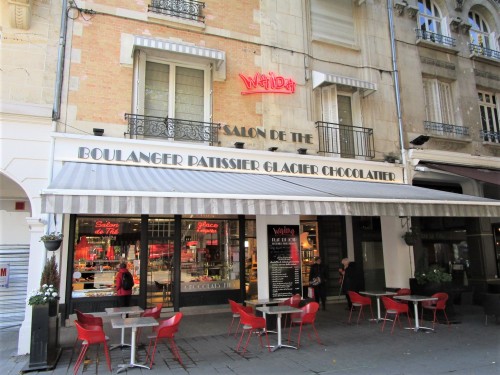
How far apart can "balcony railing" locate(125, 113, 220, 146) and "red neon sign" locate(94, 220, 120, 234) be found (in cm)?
238

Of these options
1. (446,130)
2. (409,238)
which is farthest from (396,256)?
(446,130)

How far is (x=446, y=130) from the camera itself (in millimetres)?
12625

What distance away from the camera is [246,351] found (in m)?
7.02

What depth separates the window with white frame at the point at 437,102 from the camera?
42.0 ft

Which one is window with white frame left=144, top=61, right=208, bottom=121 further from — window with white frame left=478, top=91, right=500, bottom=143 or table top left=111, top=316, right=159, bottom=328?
window with white frame left=478, top=91, right=500, bottom=143

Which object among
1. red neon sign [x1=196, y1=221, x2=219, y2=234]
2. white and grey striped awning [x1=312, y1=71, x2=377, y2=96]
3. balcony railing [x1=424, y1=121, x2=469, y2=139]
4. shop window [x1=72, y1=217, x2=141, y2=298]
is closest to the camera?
shop window [x1=72, y1=217, x2=141, y2=298]

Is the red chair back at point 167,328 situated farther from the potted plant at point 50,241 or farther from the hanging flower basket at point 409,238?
the hanging flower basket at point 409,238

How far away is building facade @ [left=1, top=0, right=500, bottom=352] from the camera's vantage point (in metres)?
8.26

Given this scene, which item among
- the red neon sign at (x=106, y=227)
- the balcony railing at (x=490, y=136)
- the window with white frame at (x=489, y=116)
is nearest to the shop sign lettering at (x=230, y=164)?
the red neon sign at (x=106, y=227)

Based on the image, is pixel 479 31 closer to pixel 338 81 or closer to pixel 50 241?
pixel 338 81

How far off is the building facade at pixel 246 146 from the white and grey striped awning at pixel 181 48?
4cm

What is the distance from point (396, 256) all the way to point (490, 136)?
585 centimetres

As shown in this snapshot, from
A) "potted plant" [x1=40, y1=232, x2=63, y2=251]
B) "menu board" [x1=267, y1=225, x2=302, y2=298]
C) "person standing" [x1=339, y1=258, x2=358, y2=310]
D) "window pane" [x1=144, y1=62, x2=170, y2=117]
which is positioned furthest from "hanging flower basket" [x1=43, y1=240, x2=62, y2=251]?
"person standing" [x1=339, y1=258, x2=358, y2=310]

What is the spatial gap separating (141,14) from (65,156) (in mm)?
3907
